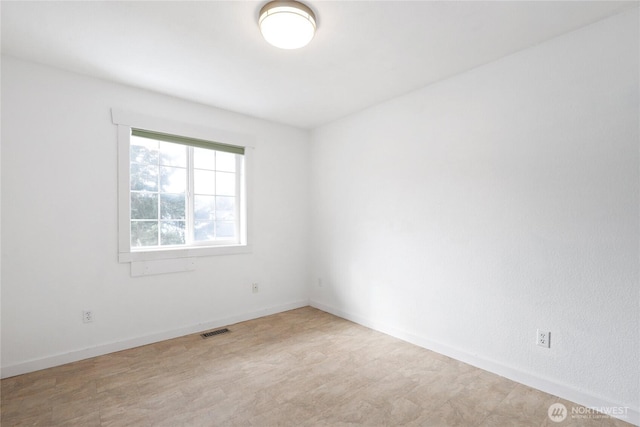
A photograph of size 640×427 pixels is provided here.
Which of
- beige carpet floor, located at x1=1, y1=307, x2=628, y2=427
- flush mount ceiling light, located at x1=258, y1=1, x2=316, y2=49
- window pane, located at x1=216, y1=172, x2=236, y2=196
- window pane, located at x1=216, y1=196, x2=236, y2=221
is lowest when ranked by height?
beige carpet floor, located at x1=1, y1=307, x2=628, y2=427

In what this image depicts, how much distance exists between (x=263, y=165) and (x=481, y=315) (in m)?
2.94

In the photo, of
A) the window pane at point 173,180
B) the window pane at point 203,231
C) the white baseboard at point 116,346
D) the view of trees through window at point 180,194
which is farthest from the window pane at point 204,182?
the white baseboard at point 116,346

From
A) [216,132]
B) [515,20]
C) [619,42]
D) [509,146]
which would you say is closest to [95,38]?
[216,132]

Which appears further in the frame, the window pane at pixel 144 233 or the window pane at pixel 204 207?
the window pane at pixel 204 207

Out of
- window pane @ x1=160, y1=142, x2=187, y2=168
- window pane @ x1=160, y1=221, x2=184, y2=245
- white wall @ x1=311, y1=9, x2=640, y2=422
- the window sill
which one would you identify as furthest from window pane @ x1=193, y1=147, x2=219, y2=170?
white wall @ x1=311, y1=9, x2=640, y2=422

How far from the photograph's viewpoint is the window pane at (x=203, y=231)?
3.48m

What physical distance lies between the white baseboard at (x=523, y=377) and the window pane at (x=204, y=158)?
269cm

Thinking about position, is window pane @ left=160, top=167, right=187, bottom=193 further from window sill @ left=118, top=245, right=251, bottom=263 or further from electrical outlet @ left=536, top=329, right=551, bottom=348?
electrical outlet @ left=536, top=329, right=551, bottom=348

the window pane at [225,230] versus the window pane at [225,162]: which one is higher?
the window pane at [225,162]

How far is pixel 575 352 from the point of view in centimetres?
209

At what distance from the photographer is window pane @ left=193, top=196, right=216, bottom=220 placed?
137 inches

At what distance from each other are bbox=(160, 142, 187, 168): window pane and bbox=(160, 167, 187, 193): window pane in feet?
0.22

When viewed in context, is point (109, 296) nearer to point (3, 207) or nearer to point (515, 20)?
point (3, 207)

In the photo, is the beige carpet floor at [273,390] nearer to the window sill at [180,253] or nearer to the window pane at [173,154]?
the window sill at [180,253]
